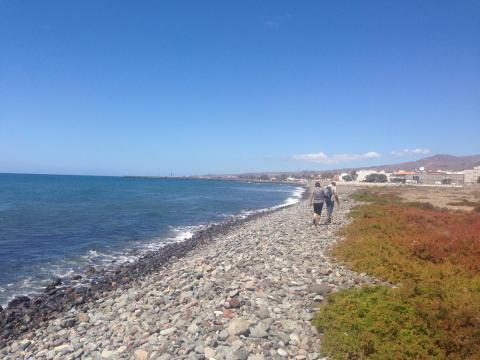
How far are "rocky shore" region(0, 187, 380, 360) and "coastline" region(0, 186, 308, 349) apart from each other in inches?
4.1

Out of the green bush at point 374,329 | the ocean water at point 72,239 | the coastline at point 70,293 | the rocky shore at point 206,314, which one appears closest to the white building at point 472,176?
the ocean water at point 72,239

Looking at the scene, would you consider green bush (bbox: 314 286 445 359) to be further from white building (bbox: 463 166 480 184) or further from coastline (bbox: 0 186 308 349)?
white building (bbox: 463 166 480 184)

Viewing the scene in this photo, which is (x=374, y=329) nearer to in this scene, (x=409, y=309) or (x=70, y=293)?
(x=409, y=309)

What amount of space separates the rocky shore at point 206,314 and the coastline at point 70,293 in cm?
10

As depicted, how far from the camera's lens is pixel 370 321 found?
5.52m

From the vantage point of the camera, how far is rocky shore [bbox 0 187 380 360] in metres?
5.73

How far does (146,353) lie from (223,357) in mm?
1607

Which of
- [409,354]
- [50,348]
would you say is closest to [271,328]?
[409,354]

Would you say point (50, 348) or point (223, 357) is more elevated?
point (223, 357)

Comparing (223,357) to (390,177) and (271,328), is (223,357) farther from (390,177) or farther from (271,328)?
(390,177)

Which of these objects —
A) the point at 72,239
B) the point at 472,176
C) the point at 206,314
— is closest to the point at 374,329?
the point at 206,314

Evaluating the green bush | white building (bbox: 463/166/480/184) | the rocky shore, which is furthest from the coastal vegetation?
white building (bbox: 463/166/480/184)

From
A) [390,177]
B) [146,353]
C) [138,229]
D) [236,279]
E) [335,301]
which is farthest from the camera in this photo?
[390,177]

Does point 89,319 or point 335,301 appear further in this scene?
point 89,319
